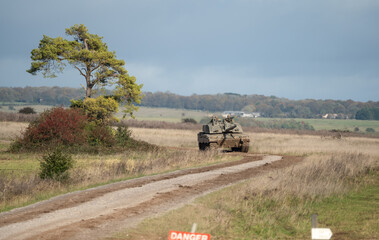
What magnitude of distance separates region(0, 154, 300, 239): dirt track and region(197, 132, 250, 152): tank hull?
44.7 ft

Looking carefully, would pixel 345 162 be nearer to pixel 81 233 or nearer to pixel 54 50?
pixel 81 233

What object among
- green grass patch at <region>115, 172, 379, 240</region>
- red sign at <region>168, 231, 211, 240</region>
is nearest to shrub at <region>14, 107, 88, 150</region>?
green grass patch at <region>115, 172, 379, 240</region>

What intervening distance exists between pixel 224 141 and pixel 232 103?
130934mm

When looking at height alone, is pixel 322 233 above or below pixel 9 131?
above

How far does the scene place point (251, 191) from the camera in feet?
53.7

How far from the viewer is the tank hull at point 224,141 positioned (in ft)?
114

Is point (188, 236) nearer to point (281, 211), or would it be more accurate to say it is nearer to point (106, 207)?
point (106, 207)

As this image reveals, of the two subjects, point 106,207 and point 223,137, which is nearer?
point 106,207

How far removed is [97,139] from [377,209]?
2125cm

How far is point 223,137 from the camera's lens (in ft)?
115

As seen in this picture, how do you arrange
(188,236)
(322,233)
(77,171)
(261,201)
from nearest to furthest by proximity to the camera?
1. (188,236)
2. (322,233)
3. (261,201)
4. (77,171)

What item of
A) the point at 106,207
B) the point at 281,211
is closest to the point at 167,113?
the point at 281,211

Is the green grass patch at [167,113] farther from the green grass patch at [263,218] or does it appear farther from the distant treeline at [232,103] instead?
the green grass patch at [263,218]

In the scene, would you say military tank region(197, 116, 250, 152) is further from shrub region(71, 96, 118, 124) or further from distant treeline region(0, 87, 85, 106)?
distant treeline region(0, 87, 85, 106)
